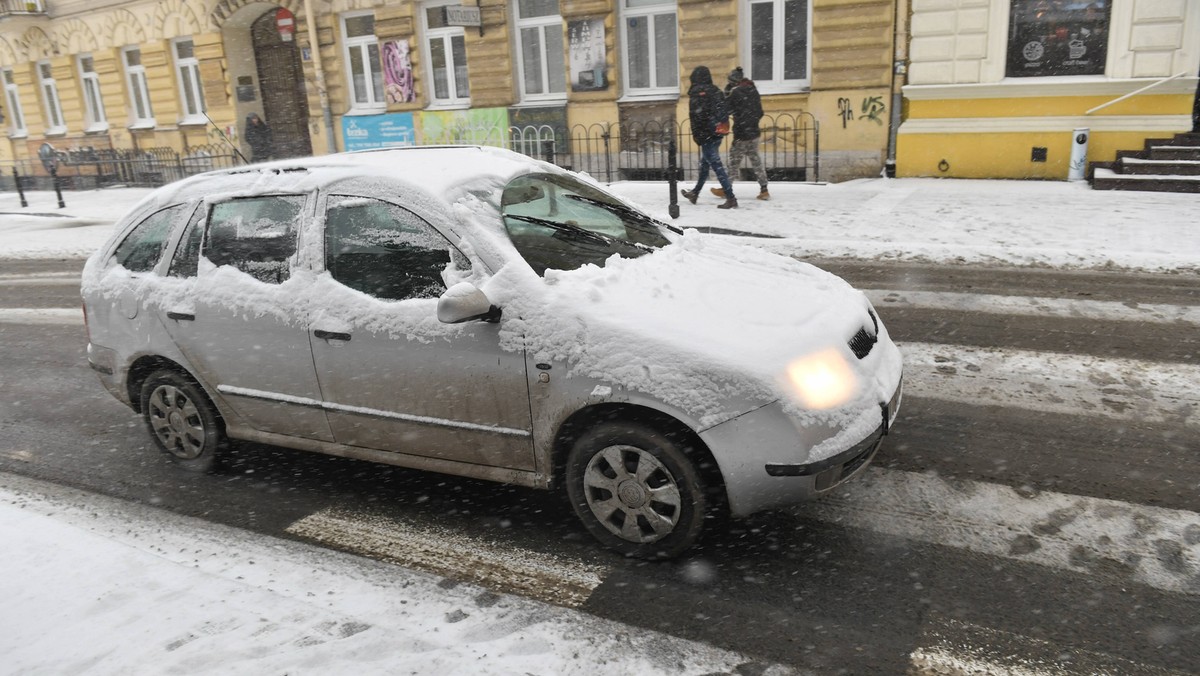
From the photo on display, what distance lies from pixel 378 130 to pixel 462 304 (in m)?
19.2

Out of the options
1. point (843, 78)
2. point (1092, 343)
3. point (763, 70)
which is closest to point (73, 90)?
point (763, 70)

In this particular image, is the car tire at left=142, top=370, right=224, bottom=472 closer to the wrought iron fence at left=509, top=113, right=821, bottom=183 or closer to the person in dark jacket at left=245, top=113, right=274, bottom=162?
the wrought iron fence at left=509, top=113, right=821, bottom=183

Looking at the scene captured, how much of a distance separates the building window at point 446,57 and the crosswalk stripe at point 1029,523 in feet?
59.3

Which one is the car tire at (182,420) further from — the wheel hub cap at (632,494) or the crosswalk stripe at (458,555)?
the wheel hub cap at (632,494)

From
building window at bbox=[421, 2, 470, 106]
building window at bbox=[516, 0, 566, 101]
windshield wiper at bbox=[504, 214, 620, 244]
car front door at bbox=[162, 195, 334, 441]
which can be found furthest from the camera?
building window at bbox=[421, 2, 470, 106]

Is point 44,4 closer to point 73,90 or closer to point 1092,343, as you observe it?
point 73,90

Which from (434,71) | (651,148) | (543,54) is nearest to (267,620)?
(651,148)

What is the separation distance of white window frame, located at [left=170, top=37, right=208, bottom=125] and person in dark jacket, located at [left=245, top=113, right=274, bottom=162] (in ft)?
5.78

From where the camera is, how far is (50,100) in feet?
96.4

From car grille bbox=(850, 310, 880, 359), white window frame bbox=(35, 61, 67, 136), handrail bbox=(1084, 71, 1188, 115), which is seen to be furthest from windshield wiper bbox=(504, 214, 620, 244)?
white window frame bbox=(35, 61, 67, 136)

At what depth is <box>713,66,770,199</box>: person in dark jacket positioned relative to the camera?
42.9 ft

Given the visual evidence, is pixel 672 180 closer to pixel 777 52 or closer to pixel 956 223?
pixel 956 223

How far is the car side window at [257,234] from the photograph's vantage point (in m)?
4.30

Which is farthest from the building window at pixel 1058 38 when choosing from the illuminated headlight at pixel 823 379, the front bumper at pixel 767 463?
the front bumper at pixel 767 463
